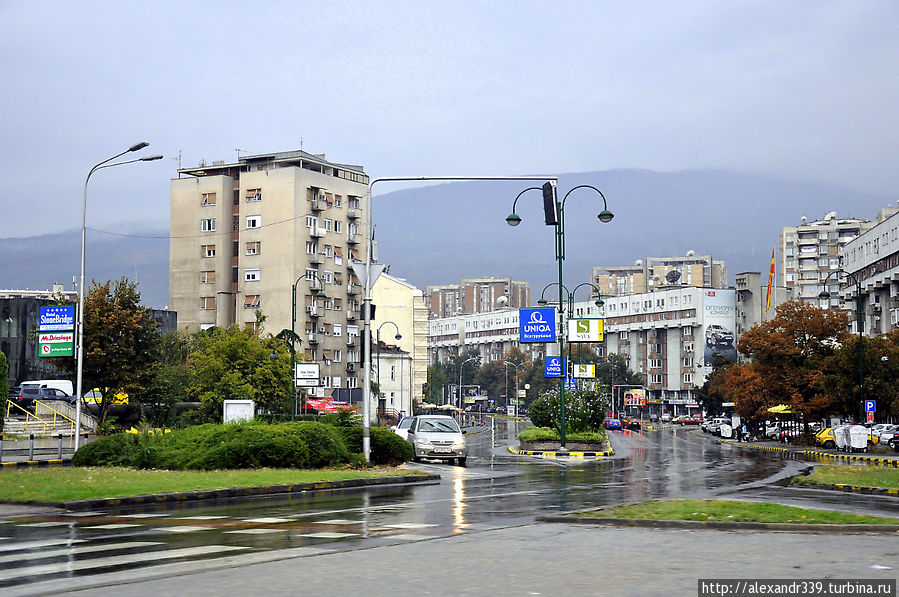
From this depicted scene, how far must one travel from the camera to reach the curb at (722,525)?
14.3 metres

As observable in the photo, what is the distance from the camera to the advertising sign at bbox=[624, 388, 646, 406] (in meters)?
149

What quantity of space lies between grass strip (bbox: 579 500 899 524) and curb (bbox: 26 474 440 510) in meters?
8.20

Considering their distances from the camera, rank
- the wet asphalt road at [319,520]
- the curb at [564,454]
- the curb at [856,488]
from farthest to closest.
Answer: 1. the curb at [564,454]
2. the curb at [856,488]
3. the wet asphalt road at [319,520]

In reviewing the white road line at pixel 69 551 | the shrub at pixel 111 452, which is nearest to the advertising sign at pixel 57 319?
the shrub at pixel 111 452

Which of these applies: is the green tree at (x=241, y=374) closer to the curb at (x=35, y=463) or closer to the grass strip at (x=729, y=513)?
the curb at (x=35, y=463)

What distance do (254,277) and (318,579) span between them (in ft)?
292

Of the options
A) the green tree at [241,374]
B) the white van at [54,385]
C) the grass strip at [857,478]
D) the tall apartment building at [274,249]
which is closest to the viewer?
the grass strip at [857,478]

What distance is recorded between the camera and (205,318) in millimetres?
99625

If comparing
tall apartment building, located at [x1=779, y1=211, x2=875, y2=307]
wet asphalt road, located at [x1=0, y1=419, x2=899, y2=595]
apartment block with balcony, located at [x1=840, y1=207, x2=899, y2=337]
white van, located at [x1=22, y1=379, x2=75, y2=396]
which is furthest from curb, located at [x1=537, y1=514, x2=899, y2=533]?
tall apartment building, located at [x1=779, y1=211, x2=875, y2=307]

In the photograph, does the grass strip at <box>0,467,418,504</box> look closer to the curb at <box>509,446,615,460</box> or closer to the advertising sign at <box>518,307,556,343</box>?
the curb at <box>509,446,615,460</box>

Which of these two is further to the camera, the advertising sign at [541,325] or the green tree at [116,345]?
the advertising sign at [541,325]

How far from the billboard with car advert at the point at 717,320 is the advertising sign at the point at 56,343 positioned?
414 ft

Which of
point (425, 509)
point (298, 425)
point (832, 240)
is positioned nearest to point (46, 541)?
point (425, 509)

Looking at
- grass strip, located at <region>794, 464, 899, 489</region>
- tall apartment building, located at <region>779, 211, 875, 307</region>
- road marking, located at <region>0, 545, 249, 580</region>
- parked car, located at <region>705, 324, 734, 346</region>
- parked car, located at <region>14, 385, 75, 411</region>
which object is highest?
tall apartment building, located at <region>779, 211, 875, 307</region>
